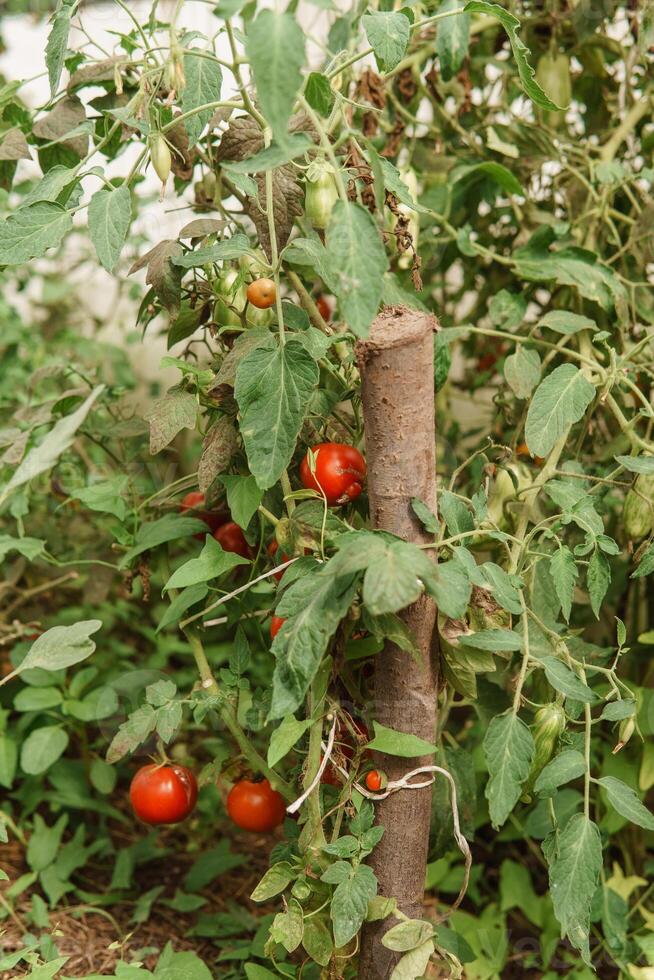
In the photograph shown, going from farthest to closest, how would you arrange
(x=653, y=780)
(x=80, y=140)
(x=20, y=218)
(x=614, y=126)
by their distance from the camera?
(x=614, y=126), (x=653, y=780), (x=80, y=140), (x=20, y=218)

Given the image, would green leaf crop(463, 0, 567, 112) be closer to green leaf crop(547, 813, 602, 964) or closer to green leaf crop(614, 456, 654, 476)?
green leaf crop(614, 456, 654, 476)

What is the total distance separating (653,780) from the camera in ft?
3.90

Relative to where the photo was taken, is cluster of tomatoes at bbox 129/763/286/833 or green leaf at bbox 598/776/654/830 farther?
cluster of tomatoes at bbox 129/763/286/833

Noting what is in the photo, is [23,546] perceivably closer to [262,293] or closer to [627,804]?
[262,293]

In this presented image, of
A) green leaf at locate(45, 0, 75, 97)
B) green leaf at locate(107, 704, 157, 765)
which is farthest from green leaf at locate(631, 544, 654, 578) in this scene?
green leaf at locate(45, 0, 75, 97)

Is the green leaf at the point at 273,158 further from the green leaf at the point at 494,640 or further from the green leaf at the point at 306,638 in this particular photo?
the green leaf at the point at 494,640

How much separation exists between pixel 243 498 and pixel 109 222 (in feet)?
0.95

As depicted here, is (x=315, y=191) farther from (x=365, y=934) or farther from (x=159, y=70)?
(x=365, y=934)

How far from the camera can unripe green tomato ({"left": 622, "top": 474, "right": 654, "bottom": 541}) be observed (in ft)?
3.23

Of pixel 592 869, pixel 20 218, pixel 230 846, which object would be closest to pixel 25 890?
pixel 230 846

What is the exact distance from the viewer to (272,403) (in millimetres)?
779

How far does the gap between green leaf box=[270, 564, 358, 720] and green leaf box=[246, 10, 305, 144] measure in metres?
0.36

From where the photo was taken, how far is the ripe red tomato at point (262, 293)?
868mm

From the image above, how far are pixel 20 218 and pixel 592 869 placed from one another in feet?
2.54
